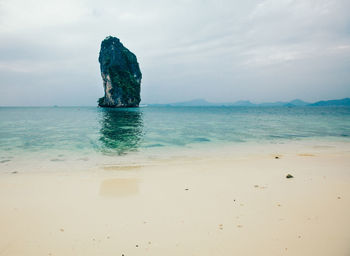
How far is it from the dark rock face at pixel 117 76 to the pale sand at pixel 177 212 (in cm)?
13143

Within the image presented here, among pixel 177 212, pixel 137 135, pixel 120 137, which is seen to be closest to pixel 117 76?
pixel 137 135

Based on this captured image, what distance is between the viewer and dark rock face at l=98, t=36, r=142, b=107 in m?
133

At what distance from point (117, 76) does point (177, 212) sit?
14205 centimetres

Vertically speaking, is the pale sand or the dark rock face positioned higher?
the dark rock face

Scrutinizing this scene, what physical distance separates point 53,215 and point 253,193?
606 centimetres

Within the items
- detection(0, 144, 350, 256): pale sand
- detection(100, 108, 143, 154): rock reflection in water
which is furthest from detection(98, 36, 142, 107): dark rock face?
detection(0, 144, 350, 256): pale sand

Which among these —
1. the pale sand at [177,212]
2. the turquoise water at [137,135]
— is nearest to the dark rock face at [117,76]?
the turquoise water at [137,135]

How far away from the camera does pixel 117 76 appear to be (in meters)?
136

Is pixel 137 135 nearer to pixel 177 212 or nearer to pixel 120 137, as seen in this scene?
pixel 120 137

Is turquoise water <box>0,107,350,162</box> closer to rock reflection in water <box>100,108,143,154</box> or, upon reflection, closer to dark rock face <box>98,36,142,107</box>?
rock reflection in water <box>100,108,143,154</box>

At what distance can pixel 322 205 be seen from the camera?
5590 millimetres

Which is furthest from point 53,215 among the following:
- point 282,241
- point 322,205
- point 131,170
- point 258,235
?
point 322,205

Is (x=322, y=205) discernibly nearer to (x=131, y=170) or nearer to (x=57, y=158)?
(x=131, y=170)

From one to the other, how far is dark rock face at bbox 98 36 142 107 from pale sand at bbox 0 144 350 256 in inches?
5174
